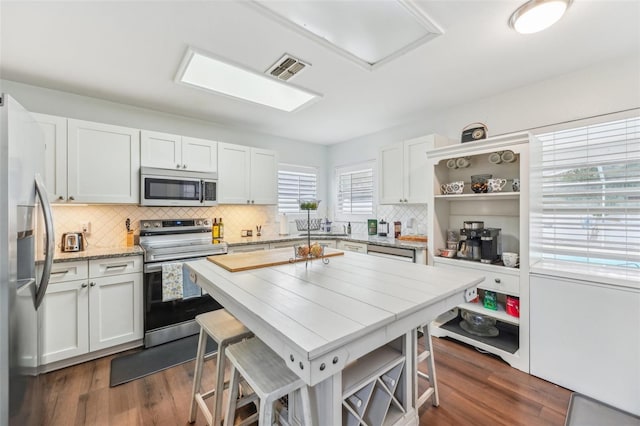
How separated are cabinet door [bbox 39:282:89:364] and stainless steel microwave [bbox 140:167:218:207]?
954 millimetres

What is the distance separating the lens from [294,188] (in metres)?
4.39

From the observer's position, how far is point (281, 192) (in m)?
4.24

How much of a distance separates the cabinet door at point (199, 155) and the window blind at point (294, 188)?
1.19 meters

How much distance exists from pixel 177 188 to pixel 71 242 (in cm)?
104

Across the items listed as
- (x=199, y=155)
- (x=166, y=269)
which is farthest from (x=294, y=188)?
(x=166, y=269)

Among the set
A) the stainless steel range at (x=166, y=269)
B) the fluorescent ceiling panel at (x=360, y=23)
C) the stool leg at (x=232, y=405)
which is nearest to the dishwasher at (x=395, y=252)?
the stainless steel range at (x=166, y=269)

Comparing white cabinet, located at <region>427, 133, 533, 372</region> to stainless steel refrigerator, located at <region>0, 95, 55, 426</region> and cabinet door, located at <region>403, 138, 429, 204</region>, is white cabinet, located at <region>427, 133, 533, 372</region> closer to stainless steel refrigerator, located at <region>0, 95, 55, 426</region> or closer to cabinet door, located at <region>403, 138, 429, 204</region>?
cabinet door, located at <region>403, 138, 429, 204</region>

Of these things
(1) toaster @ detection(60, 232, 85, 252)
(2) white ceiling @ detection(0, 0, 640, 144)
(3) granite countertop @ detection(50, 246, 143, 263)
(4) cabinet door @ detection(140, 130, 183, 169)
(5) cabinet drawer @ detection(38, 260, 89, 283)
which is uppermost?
(2) white ceiling @ detection(0, 0, 640, 144)

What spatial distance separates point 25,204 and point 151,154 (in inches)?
70.1

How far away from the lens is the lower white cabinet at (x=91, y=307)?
6.95 feet

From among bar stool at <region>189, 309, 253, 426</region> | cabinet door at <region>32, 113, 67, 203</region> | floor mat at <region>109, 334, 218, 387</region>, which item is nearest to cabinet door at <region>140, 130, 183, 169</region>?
cabinet door at <region>32, 113, 67, 203</region>

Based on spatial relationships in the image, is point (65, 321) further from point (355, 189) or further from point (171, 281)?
point (355, 189)

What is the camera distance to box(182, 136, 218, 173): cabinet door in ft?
9.93

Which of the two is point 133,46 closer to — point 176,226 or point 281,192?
point 176,226
